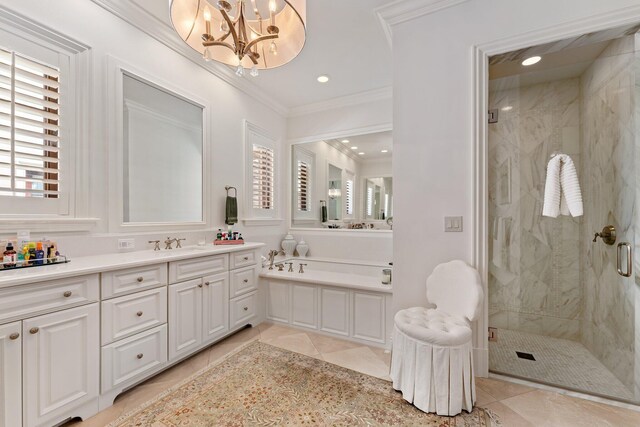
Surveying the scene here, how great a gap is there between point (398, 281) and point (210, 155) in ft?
7.57

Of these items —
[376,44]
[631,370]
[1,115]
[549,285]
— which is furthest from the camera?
[376,44]

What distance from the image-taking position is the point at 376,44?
2.73 m

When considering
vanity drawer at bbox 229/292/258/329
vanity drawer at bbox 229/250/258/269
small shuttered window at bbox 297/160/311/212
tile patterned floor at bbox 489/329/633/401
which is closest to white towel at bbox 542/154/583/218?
tile patterned floor at bbox 489/329/633/401

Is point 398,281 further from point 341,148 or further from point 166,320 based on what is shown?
point 341,148

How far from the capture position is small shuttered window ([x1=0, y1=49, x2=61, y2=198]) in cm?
167

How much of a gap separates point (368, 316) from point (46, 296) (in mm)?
2274

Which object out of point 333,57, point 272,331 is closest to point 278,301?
point 272,331

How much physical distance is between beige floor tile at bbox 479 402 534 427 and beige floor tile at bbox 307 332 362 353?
1.12 m

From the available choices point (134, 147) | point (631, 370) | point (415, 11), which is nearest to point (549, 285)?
point (631, 370)

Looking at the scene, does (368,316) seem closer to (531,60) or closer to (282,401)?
(282,401)

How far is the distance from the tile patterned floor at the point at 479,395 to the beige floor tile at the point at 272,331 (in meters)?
0.12

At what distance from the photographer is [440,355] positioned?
162 cm

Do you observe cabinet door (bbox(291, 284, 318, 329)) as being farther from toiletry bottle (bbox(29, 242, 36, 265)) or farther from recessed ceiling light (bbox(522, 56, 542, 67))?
recessed ceiling light (bbox(522, 56, 542, 67))

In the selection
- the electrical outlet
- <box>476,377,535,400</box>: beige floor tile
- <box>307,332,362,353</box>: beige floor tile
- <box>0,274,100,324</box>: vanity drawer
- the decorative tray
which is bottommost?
<box>307,332,362,353</box>: beige floor tile
